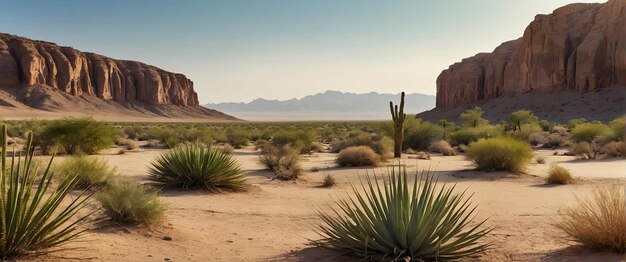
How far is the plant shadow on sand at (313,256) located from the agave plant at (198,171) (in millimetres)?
6069

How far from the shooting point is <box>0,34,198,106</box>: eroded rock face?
110875 mm

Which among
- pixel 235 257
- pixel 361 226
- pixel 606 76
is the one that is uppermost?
pixel 606 76

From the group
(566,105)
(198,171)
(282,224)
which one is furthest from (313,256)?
(566,105)

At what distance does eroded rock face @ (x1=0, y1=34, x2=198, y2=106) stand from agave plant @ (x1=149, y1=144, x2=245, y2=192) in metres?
113

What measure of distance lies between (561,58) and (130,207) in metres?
79.1

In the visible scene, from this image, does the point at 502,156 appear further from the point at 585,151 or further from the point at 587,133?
the point at 587,133

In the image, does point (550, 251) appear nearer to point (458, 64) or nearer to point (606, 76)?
point (606, 76)

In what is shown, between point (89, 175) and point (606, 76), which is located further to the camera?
point (606, 76)

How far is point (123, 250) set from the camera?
642cm

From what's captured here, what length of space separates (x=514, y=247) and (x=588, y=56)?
2893 inches

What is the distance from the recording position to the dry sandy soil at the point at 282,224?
21.1 ft

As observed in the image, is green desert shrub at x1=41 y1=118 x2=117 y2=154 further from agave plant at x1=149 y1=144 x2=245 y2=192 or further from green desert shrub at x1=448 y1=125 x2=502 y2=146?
green desert shrub at x1=448 y1=125 x2=502 y2=146

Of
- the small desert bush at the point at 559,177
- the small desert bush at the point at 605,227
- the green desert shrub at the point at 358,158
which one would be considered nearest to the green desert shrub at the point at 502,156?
the small desert bush at the point at 559,177

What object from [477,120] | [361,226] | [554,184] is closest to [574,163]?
[554,184]
